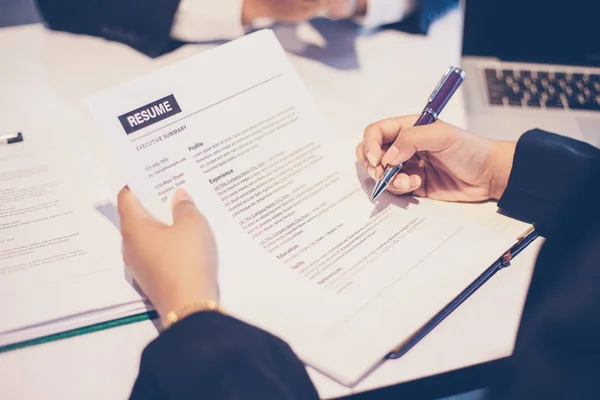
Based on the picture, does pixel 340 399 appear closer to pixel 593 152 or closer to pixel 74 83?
pixel 593 152

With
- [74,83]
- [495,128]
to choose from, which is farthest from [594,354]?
[74,83]

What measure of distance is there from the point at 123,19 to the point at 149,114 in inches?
16.1

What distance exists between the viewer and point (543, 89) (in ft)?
2.85

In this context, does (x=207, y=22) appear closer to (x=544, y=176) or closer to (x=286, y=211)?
(x=286, y=211)

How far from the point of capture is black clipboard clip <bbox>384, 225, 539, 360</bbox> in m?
0.51

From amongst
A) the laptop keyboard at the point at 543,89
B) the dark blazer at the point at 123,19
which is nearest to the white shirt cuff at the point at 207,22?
the dark blazer at the point at 123,19

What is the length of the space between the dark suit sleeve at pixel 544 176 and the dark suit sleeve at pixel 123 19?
2.00 ft

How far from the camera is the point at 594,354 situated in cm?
40

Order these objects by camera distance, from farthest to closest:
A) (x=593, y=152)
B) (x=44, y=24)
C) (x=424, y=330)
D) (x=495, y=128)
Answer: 1. (x=44, y=24)
2. (x=495, y=128)
3. (x=593, y=152)
4. (x=424, y=330)

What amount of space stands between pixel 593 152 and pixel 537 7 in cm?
35

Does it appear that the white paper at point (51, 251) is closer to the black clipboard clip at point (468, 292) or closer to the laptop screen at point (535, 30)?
the black clipboard clip at point (468, 292)

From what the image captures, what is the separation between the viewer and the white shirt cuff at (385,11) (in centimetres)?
93

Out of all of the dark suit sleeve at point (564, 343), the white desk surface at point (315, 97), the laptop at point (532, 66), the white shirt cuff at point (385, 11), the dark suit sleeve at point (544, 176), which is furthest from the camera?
the white shirt cuff at point (385, 11)

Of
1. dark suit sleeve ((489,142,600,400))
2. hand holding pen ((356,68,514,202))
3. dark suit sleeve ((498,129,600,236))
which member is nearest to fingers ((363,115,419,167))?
hand holding pen ((356,68,514,202))
